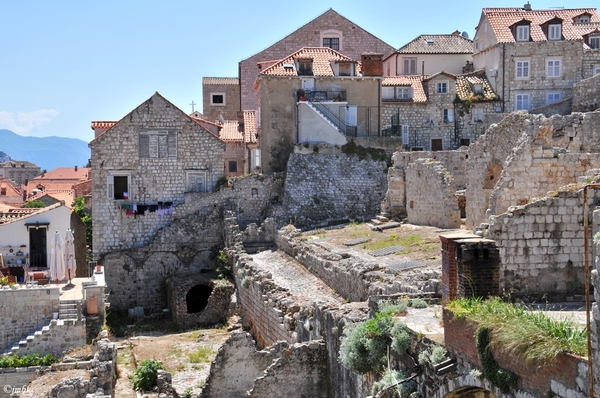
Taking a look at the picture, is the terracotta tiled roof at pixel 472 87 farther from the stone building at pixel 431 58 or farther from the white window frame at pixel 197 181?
the white window frame at pixel 197 181

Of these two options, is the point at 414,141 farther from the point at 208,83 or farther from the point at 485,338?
the point at 485,338

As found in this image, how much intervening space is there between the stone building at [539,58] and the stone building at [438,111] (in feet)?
4.16

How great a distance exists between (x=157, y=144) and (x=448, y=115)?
51.0 ft

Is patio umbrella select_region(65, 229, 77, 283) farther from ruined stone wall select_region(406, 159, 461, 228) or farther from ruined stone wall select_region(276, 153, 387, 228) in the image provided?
ruined stone wall select_region(406, 159, 461, 228)

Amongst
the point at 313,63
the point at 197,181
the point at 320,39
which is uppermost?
the point at 320,39

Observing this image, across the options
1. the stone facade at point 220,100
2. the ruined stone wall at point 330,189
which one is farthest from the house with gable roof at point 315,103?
the stone facade at point 220,100

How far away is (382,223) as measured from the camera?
32.8 metres

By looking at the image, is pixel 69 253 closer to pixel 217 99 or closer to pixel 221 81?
pixel 217 99

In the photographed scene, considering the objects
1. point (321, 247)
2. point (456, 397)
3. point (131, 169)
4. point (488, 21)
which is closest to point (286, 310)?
point (321, 247)

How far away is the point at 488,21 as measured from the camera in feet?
149

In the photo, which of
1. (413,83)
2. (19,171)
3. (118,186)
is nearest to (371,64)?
(413,83)

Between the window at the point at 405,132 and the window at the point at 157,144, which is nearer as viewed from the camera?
the window at the point at 157,144

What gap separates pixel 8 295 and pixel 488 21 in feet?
95.1

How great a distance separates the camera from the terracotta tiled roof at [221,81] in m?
59.7
